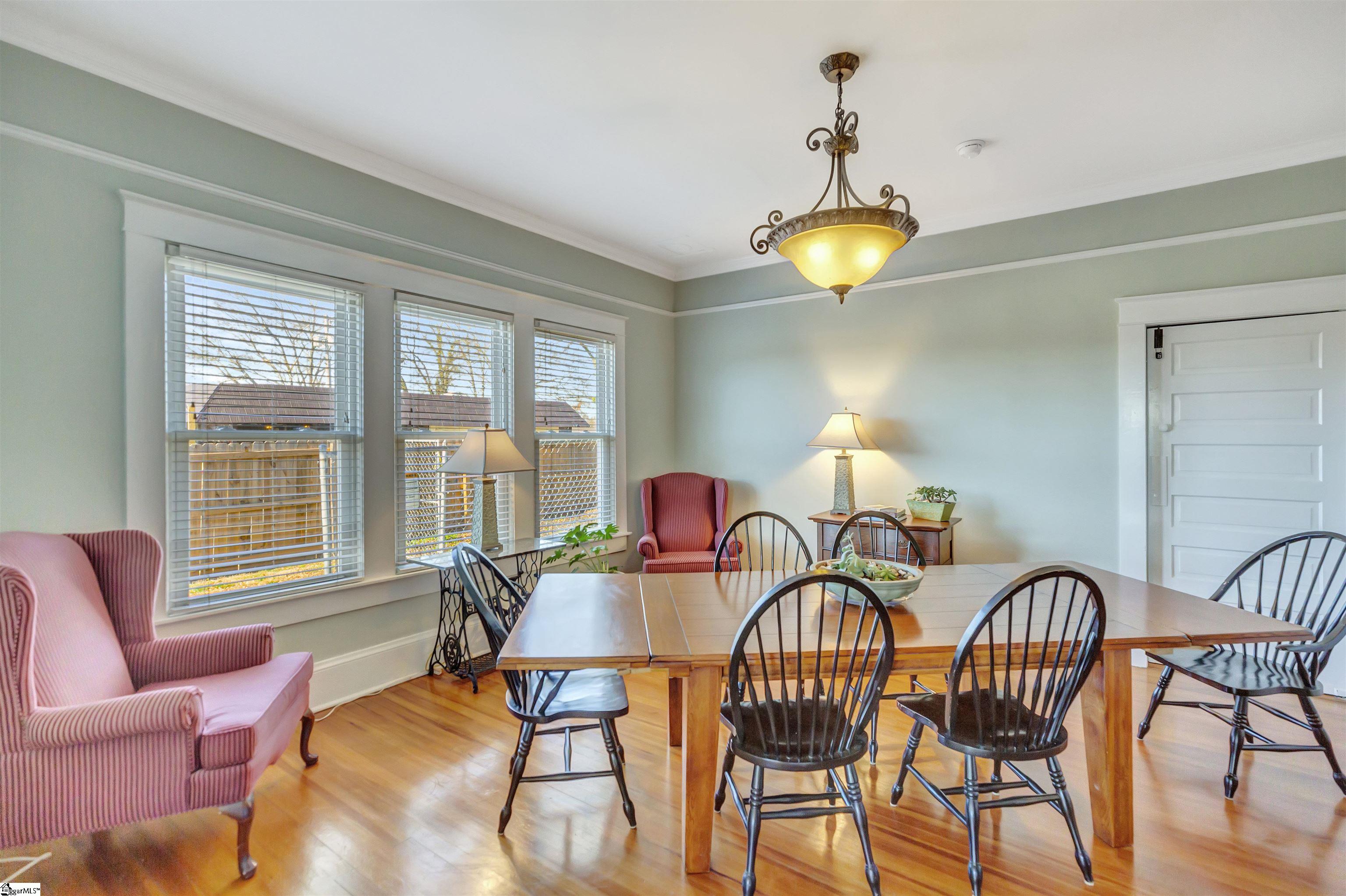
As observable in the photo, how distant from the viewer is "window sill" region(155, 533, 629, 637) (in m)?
2.52

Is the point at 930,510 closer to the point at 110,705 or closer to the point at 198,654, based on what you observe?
the point at 198,654

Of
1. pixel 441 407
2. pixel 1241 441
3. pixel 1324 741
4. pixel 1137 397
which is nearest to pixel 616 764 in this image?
pixel 441 407

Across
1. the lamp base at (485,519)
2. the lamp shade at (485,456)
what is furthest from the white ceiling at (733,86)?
the lamp base at (485,519)

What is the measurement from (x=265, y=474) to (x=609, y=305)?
101 inches

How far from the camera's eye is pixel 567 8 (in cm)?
201

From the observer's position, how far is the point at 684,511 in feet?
Answer: 15.3

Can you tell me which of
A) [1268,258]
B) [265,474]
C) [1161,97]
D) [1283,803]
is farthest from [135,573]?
[1268,258]

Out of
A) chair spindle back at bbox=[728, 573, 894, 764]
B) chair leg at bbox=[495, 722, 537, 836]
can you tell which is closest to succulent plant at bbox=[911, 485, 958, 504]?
chair spindle back at bbox=[728, 573, 894, 764]

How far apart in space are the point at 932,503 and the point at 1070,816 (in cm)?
211

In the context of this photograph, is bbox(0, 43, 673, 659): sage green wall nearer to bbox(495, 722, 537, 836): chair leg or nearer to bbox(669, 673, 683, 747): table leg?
bbox(495, 722, 537, 836): chair leg

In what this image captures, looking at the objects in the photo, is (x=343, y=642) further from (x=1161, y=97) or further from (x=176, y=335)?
(x=1161, y=97)

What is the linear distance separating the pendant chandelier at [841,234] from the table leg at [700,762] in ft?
4.54

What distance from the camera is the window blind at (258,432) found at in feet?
8.22

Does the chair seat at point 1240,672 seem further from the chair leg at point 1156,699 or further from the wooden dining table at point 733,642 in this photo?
the wooden dining table at point 733,642
